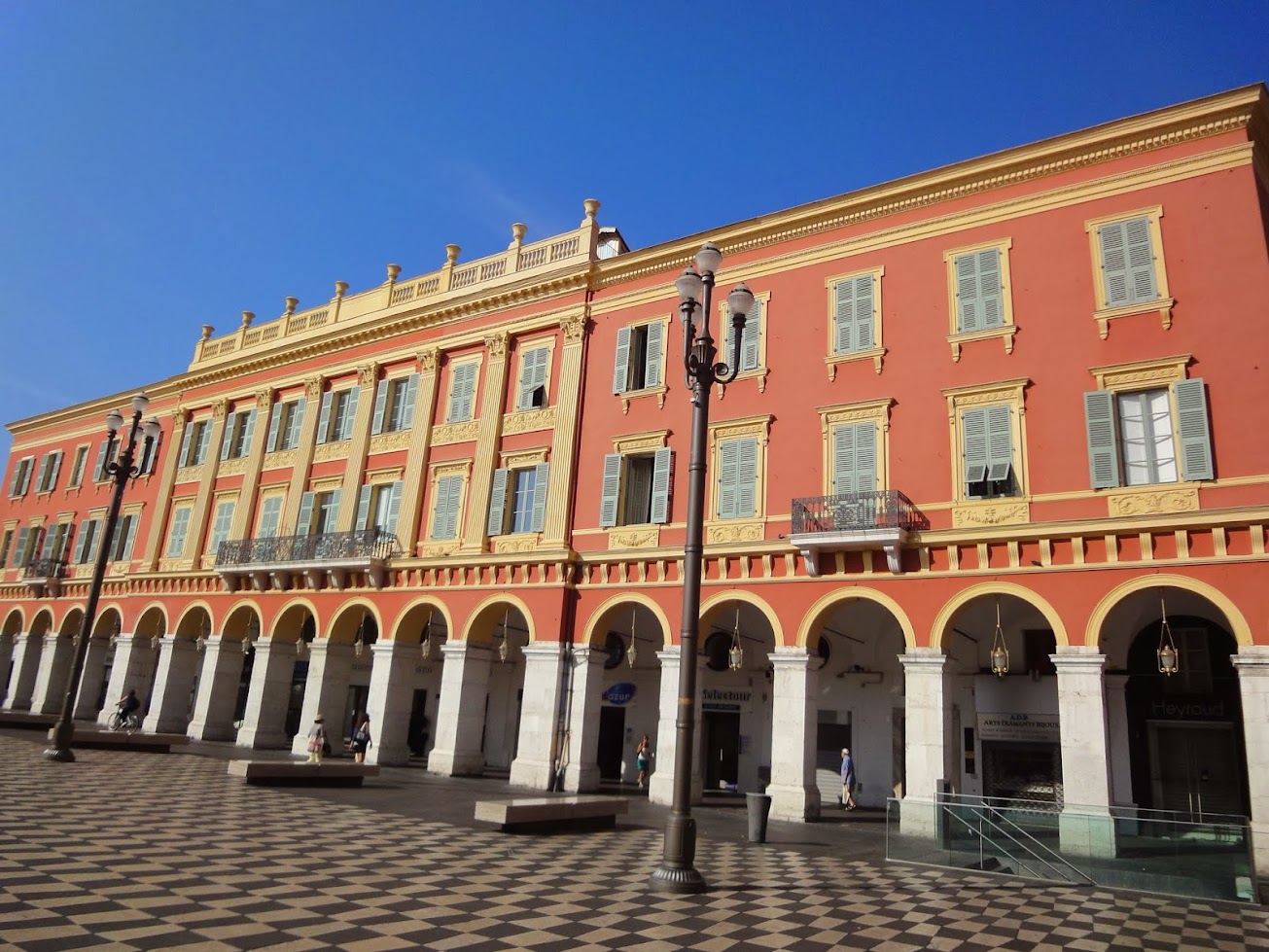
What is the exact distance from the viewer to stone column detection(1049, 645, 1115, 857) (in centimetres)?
1586

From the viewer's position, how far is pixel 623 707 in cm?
2769

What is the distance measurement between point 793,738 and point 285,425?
23124mm

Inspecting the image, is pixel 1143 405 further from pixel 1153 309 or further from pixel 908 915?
pixel 908 915

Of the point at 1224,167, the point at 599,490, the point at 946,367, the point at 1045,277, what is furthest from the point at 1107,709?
the point at 599,490

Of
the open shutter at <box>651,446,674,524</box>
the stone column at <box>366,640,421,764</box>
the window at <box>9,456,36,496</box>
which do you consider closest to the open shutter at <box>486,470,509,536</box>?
the stone column at <box>366,640,421,764</box>

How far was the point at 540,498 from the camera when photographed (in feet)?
82.8

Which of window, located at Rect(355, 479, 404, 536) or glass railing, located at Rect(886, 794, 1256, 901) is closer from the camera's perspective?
glass railing, located at Rect(886, 794, 1256, 901)

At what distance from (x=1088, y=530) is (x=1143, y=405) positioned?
2.85 m

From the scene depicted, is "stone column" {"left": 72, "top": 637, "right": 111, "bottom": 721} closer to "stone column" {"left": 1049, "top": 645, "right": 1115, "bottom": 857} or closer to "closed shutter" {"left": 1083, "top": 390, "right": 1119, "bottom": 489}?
"stone column" {"left": 1049, "top": 645, "right": 1115, "bottom": 857}

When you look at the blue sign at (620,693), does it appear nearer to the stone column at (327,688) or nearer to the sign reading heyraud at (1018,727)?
the stone column at (327,688)

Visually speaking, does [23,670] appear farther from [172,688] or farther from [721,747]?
[721,747]

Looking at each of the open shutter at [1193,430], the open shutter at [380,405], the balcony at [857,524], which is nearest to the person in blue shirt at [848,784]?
the balcony at [857,524]

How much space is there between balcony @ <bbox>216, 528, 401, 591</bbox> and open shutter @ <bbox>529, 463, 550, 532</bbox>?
514cm

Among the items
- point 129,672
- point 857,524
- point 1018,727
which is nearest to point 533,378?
point 857,524
